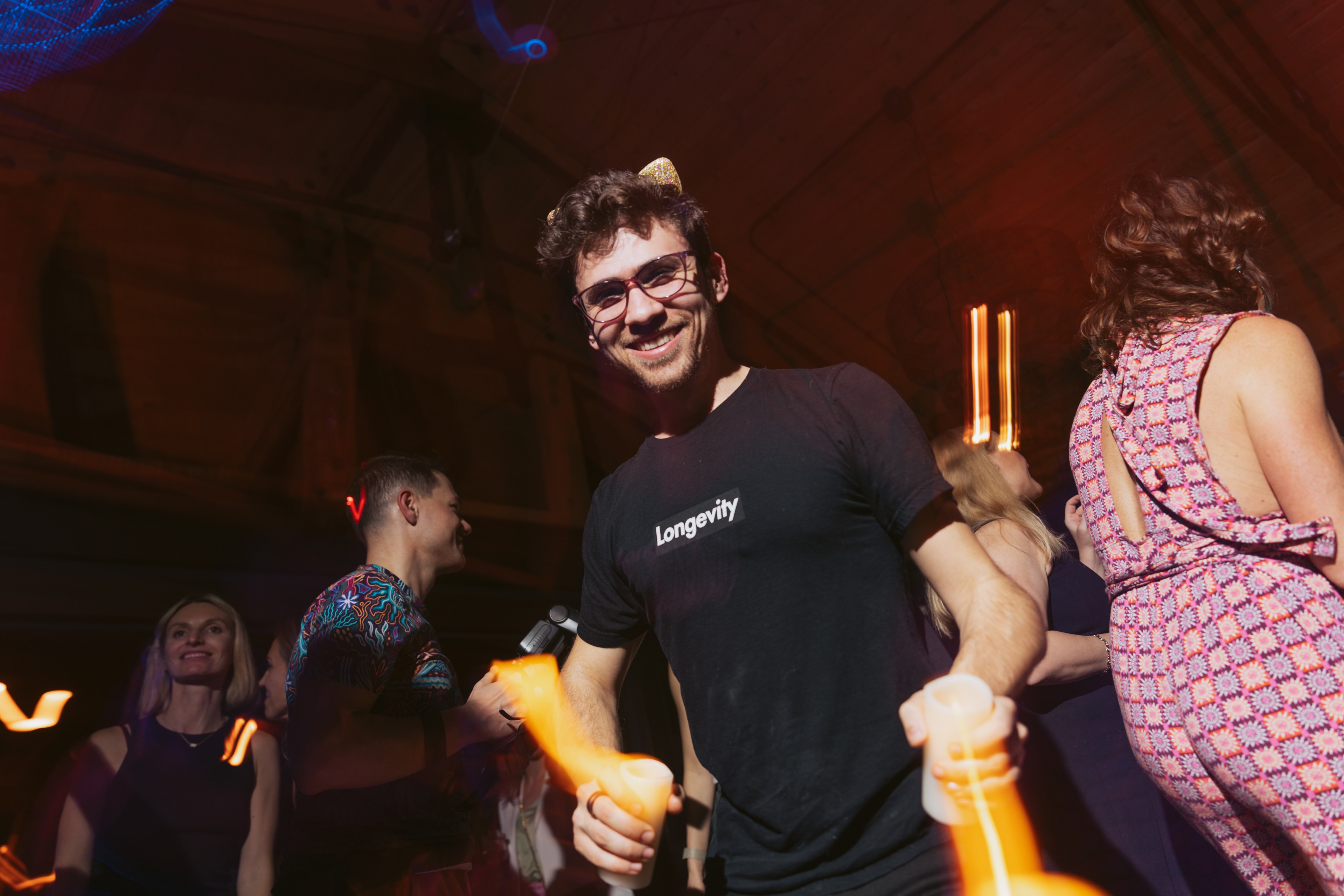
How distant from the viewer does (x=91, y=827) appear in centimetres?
319

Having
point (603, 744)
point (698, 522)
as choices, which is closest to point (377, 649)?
A: point (603, 744)

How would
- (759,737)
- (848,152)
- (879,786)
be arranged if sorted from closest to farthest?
(879,786)
(759,737)
(848,152)

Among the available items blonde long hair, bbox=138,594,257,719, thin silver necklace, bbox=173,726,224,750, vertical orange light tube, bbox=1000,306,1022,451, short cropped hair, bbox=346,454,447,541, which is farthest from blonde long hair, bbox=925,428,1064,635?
blonde long hair, bbox=138,594,257,719

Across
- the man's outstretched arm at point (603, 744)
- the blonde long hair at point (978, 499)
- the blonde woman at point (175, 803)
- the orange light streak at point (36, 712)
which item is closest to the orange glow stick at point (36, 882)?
the blonde woman at point (175, 803)

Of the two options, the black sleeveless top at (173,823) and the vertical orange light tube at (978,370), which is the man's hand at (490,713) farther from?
the vertical orange light tube at (978,370)

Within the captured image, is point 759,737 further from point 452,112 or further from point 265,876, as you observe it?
point 452,112

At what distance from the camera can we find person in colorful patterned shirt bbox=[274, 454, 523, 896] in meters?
2.04

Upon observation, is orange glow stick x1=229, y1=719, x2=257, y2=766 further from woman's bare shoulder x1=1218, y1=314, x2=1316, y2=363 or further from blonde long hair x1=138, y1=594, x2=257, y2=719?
woman's bare shoulder x1=1218, y1=314, x2=1316, y2=363

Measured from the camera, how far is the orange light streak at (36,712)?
14.6 feet

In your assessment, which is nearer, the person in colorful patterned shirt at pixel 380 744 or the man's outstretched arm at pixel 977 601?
the man's outstretched arm at pixel 977 601

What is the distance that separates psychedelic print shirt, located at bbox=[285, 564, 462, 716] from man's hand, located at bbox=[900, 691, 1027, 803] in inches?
69.4

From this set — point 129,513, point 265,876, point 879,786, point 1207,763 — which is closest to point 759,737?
point 879,786

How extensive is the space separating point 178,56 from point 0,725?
3.93 meters

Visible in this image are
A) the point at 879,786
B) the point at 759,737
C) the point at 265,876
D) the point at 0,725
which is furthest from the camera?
the point at 0,725
